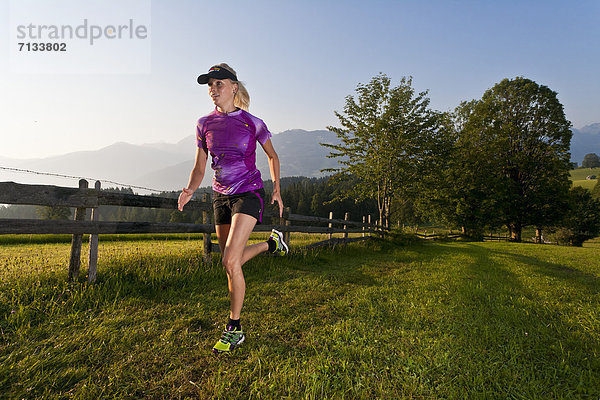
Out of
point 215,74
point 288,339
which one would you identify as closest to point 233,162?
point 215,74

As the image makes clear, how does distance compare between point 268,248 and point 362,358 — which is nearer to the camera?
point 362,358

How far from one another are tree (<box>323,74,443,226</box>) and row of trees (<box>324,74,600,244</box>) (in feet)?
0.19

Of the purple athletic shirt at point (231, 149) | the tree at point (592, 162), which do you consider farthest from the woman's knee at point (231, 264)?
the tree at point (592, 162)

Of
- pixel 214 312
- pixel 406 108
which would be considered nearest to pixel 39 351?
pixel 214 312

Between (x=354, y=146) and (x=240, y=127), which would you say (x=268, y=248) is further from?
(x=354, y=146)

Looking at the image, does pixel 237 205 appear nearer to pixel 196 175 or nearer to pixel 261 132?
pixel 196 175

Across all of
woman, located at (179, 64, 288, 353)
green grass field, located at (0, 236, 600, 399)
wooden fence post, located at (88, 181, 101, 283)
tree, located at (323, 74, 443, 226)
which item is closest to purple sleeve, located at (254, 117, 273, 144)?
woman, located at (179, 64, 288, 353)

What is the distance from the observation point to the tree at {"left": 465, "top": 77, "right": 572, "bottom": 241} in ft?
71.4

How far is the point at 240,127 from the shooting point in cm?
290

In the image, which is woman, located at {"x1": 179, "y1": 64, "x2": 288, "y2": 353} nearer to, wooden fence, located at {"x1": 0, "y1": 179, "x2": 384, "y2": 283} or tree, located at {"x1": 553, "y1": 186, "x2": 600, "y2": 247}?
wooden fence, located at {"x1": 0, "y1": 179, "x2": 384, "y2": 283}

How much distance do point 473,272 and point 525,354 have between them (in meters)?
4.84

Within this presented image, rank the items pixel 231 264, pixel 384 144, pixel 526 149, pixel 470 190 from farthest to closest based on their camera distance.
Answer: pixel 470 190
pixel 526 149
pixel 384 144
pixel 231 264

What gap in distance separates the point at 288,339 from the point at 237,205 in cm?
152

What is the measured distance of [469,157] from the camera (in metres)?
25.0
